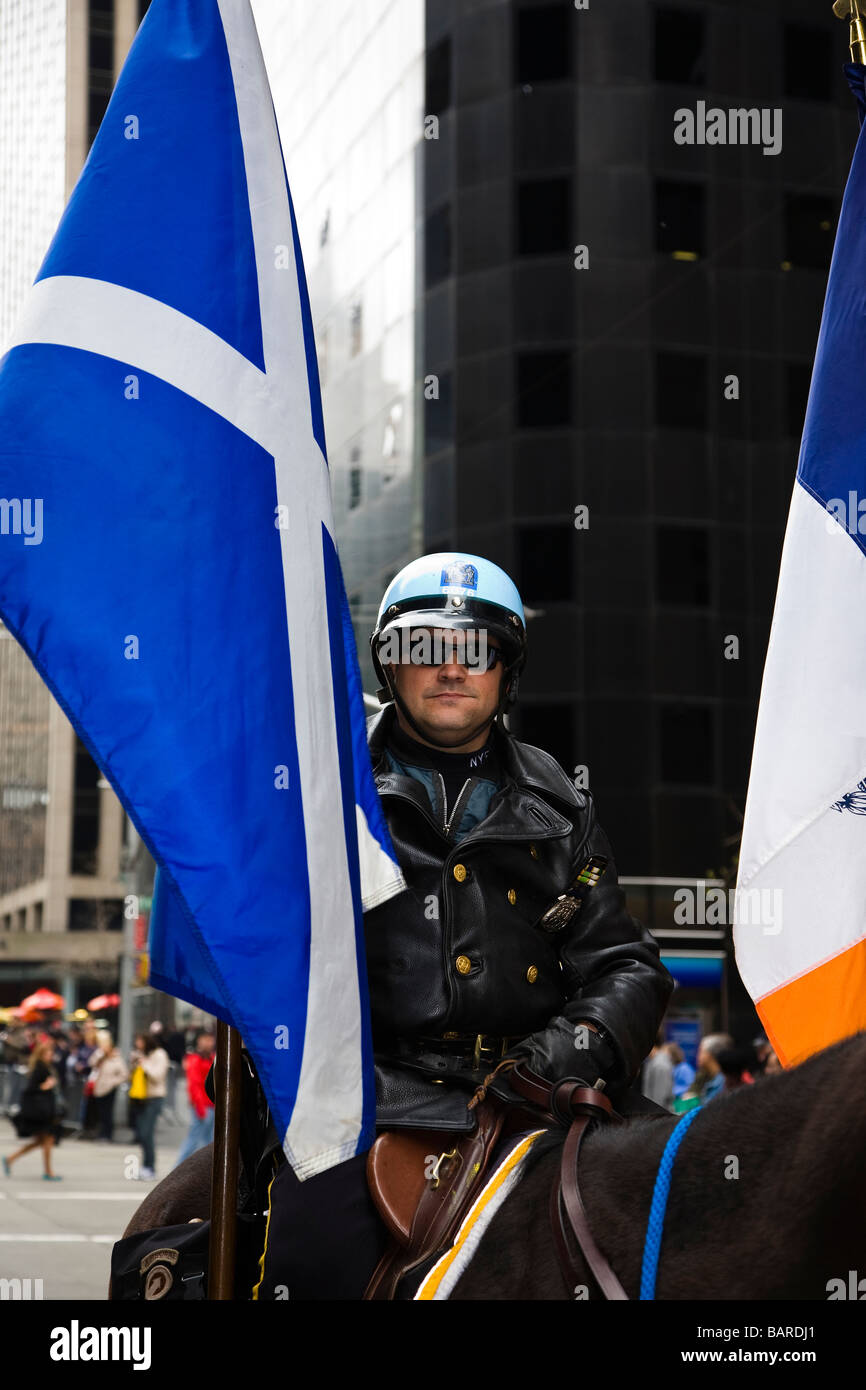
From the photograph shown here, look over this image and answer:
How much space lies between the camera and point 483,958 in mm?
3521

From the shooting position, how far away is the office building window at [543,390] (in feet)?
115

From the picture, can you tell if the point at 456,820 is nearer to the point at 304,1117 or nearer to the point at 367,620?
the point at 304,1117

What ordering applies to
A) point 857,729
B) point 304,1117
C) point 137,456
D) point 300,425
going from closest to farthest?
point 304,1117 < point 137,456 < point 300,425 < point 857,729

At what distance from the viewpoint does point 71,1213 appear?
1759cm

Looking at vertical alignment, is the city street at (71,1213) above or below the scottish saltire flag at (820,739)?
below

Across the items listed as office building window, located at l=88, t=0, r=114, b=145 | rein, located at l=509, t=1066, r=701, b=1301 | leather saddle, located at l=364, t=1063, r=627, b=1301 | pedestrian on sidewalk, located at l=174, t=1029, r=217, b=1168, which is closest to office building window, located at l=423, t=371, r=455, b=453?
pedestrian on sidewalk, located at l=174, t=1029, r=217, b=1168

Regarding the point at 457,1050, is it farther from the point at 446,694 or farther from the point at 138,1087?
the point at 138,1087

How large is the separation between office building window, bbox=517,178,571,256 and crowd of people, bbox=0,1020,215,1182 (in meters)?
18.4

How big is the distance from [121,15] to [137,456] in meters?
94.0

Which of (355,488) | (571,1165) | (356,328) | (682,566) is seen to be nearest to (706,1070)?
(571,1165)

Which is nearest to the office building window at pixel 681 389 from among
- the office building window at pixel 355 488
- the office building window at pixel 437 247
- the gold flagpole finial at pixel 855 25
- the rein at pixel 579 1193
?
the office building window at pixel 437 247

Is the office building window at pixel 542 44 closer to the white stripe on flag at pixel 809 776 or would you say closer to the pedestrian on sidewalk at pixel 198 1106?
the pedestrian on sidewalk at pixel 198 1106

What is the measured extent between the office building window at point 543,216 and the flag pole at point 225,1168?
3389 centimetres
